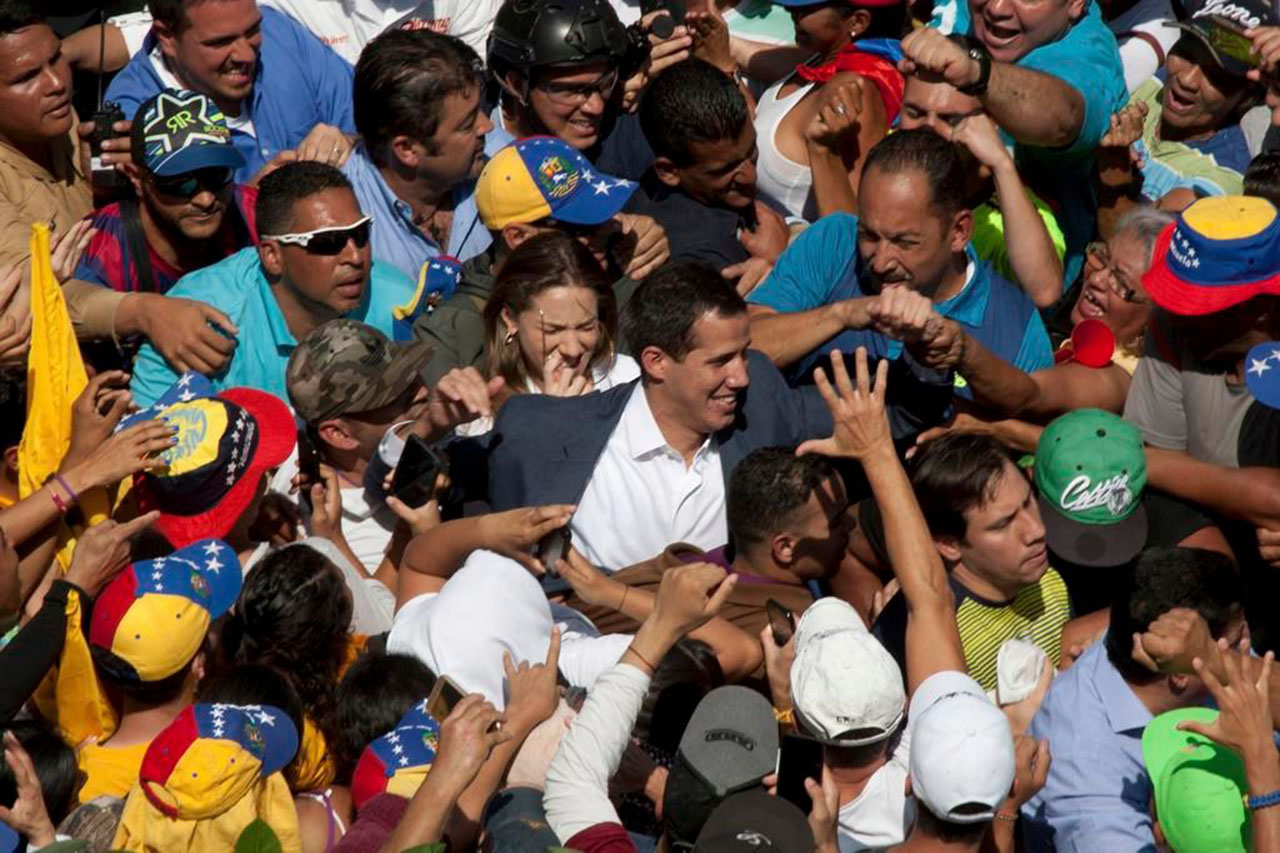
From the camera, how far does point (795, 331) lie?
592 centimetres

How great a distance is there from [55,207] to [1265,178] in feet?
13.4

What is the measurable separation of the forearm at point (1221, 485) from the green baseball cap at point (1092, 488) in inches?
4.5

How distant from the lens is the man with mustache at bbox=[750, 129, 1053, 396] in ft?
19.4

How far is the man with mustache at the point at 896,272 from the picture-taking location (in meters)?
5.90

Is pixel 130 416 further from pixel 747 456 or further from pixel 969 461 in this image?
pixel 969 461

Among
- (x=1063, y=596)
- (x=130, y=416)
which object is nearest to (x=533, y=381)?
(x=130, y=416)

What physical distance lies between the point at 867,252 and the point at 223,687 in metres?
2.37

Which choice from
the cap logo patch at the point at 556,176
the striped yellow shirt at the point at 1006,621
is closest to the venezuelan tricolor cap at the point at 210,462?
the cap logo patch at the point at 556,176

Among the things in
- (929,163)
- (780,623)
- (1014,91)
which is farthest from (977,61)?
(780,623)

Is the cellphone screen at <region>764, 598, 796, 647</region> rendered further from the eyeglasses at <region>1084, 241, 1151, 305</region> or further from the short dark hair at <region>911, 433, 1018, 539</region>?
the eyeglasses at <region>1084, 241, 1151, 305</region>

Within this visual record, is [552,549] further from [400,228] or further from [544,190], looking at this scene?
[400,228]

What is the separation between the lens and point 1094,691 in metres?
4.88

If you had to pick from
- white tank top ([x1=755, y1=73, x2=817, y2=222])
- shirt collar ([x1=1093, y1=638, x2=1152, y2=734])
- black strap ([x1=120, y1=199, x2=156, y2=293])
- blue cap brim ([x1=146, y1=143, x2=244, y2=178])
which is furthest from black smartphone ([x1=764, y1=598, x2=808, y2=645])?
black strap ([x1=120, y1=199, x2=156, y2=293])

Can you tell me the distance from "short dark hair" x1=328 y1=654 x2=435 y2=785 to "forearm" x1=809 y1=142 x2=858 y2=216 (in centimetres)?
256
